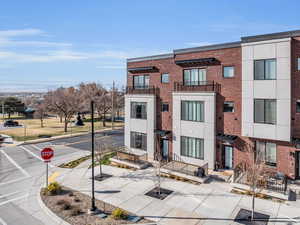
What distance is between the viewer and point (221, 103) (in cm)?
1961

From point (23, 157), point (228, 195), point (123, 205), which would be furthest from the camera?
point (23, 157)

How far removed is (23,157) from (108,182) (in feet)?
46.3

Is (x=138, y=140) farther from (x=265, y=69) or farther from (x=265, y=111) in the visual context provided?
(x=265, y=69)

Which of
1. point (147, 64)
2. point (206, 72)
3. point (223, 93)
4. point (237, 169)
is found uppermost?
point (147, 64)

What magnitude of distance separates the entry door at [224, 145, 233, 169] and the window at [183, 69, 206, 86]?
5.97 m

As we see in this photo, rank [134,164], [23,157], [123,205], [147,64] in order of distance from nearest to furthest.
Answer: [123,205]
[134,164]
[147,64]
[23,157]

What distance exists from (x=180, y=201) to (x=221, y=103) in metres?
9.04

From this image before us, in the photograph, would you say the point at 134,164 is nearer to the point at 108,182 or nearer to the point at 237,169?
the point at 108,182

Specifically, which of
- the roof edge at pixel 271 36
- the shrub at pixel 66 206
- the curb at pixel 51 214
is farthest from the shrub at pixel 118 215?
the roof edge at pixel 271 36

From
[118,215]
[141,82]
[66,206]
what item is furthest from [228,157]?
[66,206]

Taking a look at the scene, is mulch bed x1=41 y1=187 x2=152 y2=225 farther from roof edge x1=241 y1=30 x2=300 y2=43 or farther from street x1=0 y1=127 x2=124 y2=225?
roof edge x1=241 y1=30 x2=300 y2=43

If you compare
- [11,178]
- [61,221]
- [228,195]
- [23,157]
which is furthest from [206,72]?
[23,157]

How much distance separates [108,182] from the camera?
58.9 feet

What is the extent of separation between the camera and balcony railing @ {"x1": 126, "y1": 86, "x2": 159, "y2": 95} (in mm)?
23812
